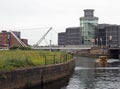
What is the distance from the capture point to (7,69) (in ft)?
116

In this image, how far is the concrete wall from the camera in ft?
112

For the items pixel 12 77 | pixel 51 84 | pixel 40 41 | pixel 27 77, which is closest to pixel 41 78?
pixel 51 84

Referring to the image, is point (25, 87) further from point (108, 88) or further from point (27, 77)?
point (108, 88)

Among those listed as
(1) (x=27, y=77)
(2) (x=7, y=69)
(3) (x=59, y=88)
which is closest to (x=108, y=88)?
(3) (x=59, y=88)

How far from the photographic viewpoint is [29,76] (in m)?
38.5

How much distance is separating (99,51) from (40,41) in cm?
3471

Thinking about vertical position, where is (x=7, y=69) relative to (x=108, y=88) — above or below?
above

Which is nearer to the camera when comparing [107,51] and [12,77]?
[12,77]

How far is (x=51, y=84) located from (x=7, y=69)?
8797 mm

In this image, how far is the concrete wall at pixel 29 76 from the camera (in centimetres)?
3409

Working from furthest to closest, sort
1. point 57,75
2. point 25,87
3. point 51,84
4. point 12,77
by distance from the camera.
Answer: point 57,75 → point 51,84 → point 25,87 → point 12,77

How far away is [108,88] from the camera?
40500 millimetres

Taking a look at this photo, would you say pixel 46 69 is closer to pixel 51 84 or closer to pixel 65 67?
pixel 51 84

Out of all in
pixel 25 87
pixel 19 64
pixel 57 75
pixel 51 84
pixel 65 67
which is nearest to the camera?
pixel 25 87
